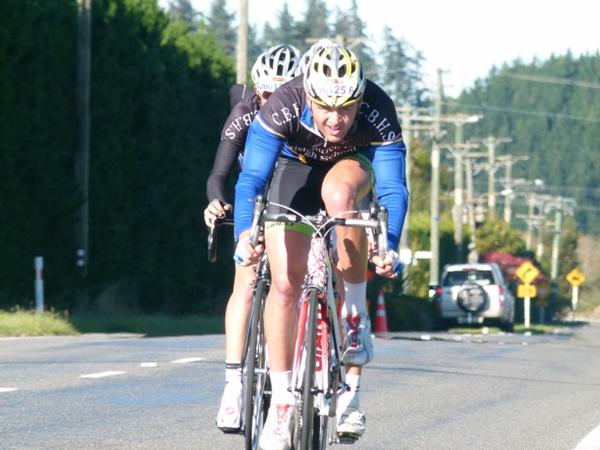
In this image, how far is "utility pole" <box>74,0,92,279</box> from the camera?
27125 mm

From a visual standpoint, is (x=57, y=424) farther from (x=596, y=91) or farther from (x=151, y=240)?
(x=596, y=91)

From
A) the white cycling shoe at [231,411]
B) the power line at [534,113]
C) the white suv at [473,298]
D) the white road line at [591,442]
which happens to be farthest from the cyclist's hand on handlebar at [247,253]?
the power line at [534,113]

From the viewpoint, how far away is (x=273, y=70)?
8.09 meters

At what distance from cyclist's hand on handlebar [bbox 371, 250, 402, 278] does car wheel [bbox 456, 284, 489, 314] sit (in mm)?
31367

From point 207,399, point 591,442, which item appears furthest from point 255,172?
point 207,399

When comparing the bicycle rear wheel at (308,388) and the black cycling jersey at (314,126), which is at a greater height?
the black cycling jersey at (314,126)

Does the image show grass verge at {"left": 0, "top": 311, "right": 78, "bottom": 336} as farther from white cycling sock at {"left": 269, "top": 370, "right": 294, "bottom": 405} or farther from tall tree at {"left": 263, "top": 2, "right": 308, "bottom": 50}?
tall tree at {"left": 263, "top": 2, "right": 308, "bottom": 50}

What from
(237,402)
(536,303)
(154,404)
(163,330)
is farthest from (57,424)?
(536,303)

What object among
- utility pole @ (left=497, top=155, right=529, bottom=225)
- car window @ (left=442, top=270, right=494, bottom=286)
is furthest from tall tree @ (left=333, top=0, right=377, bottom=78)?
car window @ (left=442, top=270, right=494, bottom=286)

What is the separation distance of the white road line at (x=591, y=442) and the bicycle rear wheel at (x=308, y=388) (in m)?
2.55

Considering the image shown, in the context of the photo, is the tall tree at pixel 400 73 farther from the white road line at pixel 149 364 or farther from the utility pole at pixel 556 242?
the white road line at pixel 149 364

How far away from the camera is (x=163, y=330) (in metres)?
26.2

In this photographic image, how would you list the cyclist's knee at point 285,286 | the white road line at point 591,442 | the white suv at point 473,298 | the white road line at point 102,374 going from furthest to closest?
1. the white suv at point 473,298
2. the white road line at point 102,374
3. the white road line at point 591,442
4. the cyclist's knee at point 285,286

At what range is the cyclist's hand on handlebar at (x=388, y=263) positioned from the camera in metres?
6.69
